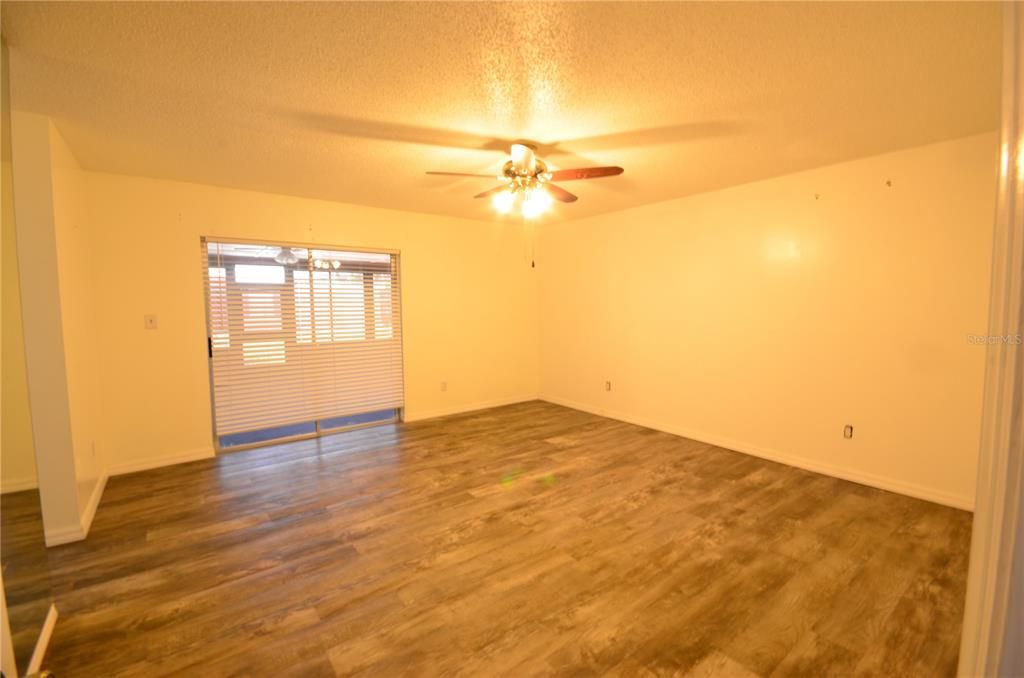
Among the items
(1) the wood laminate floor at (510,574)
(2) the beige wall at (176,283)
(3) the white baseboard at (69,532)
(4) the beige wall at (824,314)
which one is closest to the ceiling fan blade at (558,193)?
(4) the beige wall at (824,314)

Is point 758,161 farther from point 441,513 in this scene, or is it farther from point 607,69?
point 441,513

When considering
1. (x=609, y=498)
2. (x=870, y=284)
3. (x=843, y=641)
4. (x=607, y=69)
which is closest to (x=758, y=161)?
(x=870, y=284)

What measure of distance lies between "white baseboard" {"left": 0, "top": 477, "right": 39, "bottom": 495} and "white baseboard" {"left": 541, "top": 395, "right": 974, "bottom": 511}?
15.5 ft

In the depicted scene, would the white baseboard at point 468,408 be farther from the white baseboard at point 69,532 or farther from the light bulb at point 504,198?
the light bulb at point 504,198

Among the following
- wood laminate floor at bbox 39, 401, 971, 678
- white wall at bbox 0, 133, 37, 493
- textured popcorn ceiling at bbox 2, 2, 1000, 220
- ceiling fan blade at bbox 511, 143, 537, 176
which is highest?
textured popcorn ceiling at bbox 2, 2, 1000, 220

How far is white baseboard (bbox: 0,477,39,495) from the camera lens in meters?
2.02

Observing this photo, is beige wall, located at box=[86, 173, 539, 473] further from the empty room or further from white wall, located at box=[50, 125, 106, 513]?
white wall, located at box=[50, 125, 106, 513]

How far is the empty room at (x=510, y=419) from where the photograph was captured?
165 cm

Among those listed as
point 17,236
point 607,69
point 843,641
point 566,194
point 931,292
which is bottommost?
point 843,641

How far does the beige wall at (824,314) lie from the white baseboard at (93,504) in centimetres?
459

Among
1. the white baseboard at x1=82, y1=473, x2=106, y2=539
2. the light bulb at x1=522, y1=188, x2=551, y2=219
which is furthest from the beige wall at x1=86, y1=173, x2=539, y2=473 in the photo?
the light bulb at x1=522, y1=188, x2=551, y2=219

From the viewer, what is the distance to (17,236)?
226cm

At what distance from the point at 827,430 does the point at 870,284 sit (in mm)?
1177

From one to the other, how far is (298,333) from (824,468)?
4.87 meters
